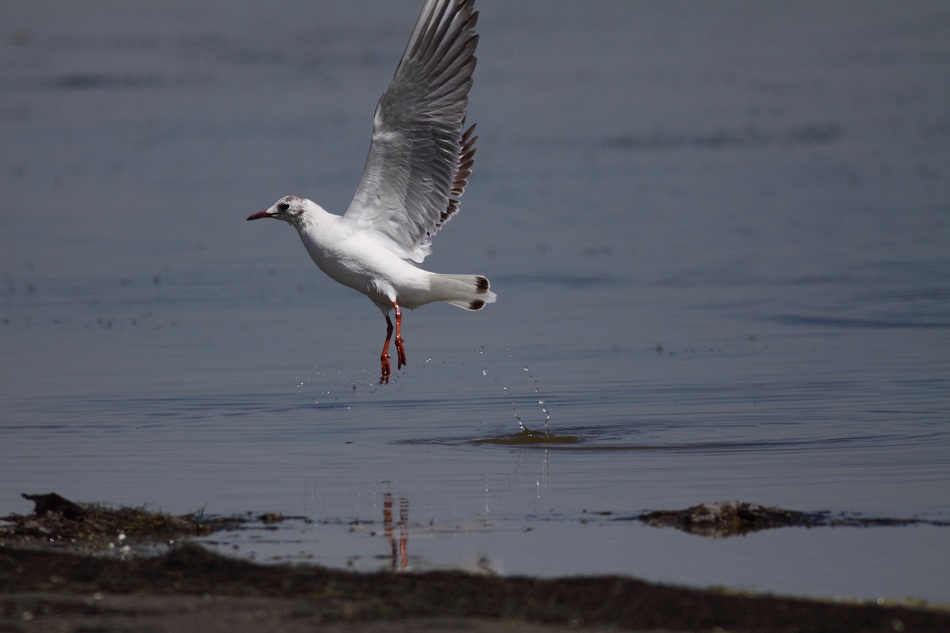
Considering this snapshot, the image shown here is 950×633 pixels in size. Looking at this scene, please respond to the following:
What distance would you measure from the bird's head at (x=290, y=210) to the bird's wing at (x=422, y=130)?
32cm

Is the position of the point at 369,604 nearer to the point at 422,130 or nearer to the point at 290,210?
the point at 422,130

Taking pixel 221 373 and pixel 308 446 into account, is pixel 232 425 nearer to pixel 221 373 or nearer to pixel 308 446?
pixel 308 446

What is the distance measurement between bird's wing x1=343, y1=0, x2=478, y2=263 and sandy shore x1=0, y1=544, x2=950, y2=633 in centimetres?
414

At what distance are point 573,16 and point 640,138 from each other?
2407 cm

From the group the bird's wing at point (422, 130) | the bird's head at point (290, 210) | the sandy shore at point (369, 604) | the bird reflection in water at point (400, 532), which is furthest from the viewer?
the bird's head at point (290, 210)

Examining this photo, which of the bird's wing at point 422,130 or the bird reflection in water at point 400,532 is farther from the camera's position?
the bird's wing at point 422,130

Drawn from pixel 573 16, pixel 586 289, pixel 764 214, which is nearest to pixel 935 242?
pixel 764 214

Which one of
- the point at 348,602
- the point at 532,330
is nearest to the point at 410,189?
the point at 532,330

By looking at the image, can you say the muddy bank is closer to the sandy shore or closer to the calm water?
the sandy shore

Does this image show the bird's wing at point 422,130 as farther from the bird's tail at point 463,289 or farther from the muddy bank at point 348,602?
the muddy bank at point 348,602

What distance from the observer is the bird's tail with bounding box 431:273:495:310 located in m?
11.1

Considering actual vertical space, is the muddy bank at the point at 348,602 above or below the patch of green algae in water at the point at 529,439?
below

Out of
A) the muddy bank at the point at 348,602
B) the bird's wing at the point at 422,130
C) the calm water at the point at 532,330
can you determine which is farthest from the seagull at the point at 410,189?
the muddy bank at the point at 348,602

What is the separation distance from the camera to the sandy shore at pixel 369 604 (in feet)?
19.9
